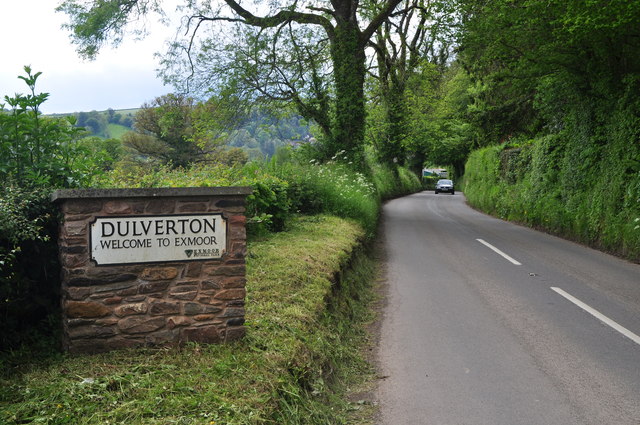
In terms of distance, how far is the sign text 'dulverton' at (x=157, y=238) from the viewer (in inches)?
173

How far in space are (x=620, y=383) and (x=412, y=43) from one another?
31383 mm

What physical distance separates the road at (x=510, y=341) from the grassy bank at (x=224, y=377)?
61 centimetres

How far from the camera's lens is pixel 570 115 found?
16.8m

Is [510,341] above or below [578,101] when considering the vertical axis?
below

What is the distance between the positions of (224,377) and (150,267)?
1.18 m

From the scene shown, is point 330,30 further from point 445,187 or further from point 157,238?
point 445,187

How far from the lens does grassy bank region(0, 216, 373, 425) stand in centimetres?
333

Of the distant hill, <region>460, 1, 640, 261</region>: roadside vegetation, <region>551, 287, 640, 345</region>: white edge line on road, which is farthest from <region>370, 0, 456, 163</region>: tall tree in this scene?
the distant hill

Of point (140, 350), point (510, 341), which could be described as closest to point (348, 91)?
point (510, 341)

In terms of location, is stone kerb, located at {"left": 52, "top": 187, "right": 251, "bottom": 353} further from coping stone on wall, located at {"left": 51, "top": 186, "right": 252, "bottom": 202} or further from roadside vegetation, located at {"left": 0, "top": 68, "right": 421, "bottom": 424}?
roadside vegetation, located at {"left": 0, "top": 68, "right": 421, "bottom": 424}

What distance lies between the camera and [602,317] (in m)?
7.00

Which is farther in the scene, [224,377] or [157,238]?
[157,238]

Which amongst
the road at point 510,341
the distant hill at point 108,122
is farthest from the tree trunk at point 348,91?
the distant hill at point 108,122

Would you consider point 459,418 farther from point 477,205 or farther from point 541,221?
point 477,205
